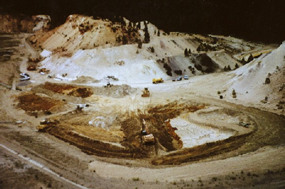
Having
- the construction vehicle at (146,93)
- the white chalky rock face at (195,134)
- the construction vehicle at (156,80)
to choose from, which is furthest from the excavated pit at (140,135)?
the construction vehicle at (156,80)

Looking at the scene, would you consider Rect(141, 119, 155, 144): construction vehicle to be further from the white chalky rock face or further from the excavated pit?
the white chalky rock face

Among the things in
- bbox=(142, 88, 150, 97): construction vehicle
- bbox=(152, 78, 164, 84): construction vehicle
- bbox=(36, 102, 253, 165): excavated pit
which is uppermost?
bbox=(152, 78, 164, 84): construction vehicle

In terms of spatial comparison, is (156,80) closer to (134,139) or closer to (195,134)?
(195,134)

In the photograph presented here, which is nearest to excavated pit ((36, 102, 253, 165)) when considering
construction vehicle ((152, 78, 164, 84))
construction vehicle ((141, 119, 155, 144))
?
construction vehicle ((141, 119, 155, 144))

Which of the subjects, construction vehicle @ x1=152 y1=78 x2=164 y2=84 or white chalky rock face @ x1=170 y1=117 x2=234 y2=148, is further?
construction vehicle @ x1=152 y1=78 x2=164 y2=84

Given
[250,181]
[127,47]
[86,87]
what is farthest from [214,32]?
[250,181]

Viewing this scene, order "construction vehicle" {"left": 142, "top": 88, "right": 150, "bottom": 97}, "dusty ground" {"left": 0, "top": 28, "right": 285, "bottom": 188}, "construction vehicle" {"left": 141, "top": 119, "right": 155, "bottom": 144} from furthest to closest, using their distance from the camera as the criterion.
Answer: "construction vehicle" {"left": 142, "top": 88, "right": 150, "bottom": 97}
"construction vehicle" {"left": 141, "top": 119, "right": 155, "bottom": 144}
"dusty ground" {"left": 0, "top": 28, "right": 285, "bottom": 188}

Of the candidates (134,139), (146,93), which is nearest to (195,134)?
(134,139)

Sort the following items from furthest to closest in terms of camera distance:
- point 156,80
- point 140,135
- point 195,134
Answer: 1. point 156,80
2. point 140,135
3. point 195,134

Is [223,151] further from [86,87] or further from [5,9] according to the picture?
[5,9]
